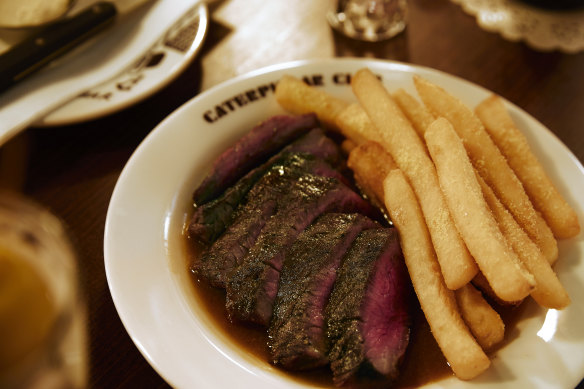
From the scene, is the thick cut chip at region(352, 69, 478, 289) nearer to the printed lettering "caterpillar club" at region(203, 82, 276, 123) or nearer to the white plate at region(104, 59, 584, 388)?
the white plate at region(104, 59, 584, 388)

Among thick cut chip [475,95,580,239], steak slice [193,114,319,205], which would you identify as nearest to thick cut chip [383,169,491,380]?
thick cut chip [475,95,580,239]

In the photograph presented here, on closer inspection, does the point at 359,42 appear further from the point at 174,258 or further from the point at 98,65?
the point at 174,258

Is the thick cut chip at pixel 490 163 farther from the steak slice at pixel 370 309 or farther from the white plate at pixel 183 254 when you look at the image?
the steak slice at pixel 370 309

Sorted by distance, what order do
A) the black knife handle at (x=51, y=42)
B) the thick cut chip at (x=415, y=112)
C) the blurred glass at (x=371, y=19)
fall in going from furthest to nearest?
the blurred glass at (x=371, y=19)
the black knife handle at (x=51, y=42)
the thick cut chip at (x=415, y=112)

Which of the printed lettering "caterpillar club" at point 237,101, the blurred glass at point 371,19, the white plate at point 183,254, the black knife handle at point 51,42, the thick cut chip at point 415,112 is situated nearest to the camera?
the white plate at point 183,254

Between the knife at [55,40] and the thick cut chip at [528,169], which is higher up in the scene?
the knife at [55,40]

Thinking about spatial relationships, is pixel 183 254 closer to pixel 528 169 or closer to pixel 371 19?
pixel 528 169

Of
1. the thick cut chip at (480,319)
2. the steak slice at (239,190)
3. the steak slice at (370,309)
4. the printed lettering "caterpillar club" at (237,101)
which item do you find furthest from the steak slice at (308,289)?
the printed lettering "caterpillar club" at (237,101)

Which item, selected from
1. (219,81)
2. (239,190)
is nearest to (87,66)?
(219,81)
